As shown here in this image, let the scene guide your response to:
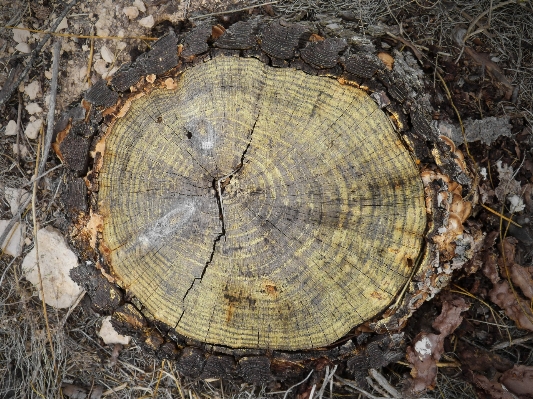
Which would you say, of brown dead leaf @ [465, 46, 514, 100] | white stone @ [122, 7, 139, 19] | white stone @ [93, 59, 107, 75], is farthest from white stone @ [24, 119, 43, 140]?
brown dead leaf @ [465, 46, 514, 100]

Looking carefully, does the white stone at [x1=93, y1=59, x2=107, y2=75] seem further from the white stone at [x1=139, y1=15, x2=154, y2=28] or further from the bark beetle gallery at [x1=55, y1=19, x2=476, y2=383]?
the bark beetle gallery at [x1=55, y1=19, x2=476, y2=383]

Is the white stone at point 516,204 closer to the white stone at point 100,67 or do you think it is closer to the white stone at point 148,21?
the white stone at point 148,21

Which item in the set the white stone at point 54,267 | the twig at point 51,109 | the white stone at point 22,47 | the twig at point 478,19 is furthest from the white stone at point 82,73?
the twig at point 478,19

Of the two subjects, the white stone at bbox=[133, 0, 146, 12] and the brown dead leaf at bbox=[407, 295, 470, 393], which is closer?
the brown dead leaf at bbox=[407, 295, 470, 393]

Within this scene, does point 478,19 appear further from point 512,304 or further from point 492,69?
point 512,304

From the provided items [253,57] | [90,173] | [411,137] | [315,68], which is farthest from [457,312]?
[90,173]

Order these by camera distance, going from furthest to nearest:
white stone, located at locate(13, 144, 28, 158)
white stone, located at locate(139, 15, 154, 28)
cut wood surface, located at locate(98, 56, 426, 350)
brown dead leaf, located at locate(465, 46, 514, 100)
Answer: white stone, located at locate(13, 144, 28, 158) → white stone, located at locate(139, 15, 154, 28) → brown dead leaf, located at locate(465, 46, 514, 100) → cut wood surface, located at locate(98, 56, 426, 350)

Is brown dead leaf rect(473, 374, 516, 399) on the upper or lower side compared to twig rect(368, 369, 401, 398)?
lower
